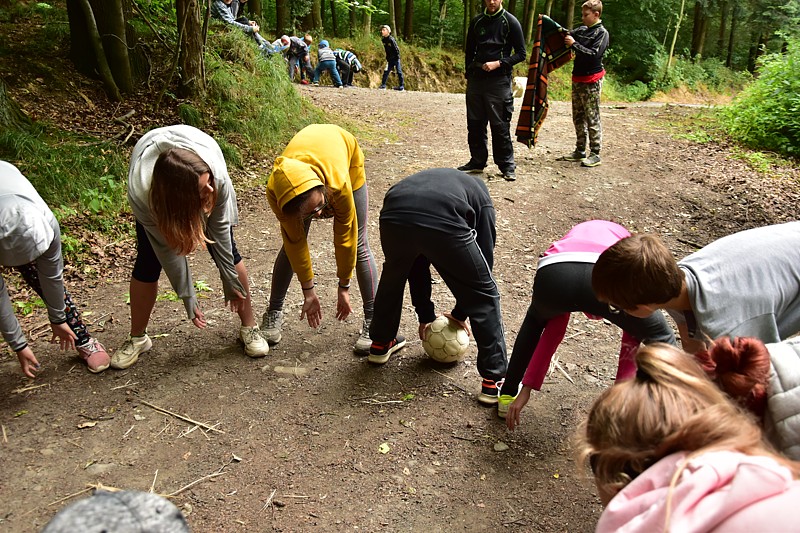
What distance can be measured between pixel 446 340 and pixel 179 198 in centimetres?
175

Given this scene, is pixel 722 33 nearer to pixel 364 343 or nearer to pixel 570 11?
pixel 570 11

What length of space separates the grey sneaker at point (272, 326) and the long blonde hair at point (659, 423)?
2722 millimetres

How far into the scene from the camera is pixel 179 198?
2660 mm

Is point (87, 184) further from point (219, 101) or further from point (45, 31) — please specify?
point (45, 31)

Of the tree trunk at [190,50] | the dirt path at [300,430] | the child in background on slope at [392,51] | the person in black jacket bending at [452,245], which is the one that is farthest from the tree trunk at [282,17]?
the person in black jacket bending at [452,245]

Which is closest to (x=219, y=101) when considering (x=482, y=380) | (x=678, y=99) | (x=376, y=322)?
(x=376, y=322)

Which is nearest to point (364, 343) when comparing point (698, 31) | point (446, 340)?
point (446, 340)

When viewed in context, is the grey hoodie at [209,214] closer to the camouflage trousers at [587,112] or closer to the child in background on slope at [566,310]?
the child in background on slope at [566,310]

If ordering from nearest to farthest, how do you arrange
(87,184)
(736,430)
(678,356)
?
(736,430) < (678,356) < (87,184)

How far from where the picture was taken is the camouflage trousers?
6809mm

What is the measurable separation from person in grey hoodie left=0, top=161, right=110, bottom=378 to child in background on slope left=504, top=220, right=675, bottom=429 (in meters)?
2.49

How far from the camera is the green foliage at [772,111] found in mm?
8435

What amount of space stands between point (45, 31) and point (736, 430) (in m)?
8.51

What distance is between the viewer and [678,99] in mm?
20375
